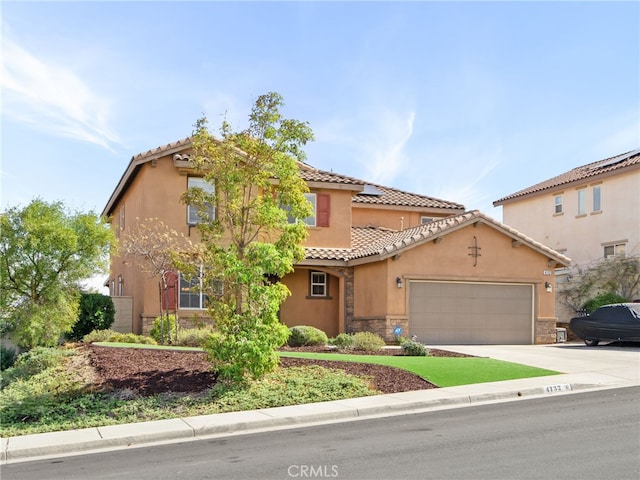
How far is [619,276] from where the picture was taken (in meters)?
30.1

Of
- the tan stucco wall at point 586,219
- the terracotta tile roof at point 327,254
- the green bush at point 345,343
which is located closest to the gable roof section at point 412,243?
the terracotta tile roof at point 327,254

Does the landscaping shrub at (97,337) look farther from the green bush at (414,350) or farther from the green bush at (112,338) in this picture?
the green bush at (414,350)

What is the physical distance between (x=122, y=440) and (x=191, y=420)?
4.67ft

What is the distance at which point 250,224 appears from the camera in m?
14.5

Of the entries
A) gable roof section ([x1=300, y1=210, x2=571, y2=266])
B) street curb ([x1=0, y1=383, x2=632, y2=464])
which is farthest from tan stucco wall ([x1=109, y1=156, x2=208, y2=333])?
street curb ([x1=0, y1=383, x2=632, y2=464])

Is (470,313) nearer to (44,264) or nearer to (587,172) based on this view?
(587,172)

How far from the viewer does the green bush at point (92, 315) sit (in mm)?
22469

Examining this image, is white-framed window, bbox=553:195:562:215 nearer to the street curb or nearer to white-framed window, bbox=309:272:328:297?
white-framed window, bbox=309:272:328:297

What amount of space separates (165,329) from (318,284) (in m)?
7.30

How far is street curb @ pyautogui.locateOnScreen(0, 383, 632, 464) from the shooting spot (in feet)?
33.6

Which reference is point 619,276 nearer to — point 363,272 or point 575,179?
point 575,179

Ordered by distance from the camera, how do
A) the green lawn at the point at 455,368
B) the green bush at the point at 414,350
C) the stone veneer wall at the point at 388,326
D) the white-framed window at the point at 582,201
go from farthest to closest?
the white-framed window at the point at 582,201, the stone veneer wall at the point at 388,326, the green bush at the point at 414,350, the green lawn at the point at 455,368

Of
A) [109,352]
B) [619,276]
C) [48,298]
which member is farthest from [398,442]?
[619,276]

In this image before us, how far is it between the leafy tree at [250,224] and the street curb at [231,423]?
198 cm
